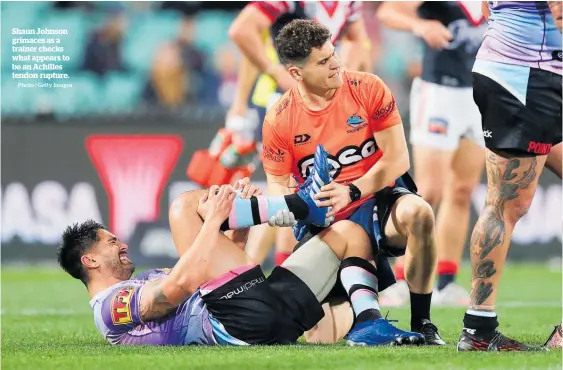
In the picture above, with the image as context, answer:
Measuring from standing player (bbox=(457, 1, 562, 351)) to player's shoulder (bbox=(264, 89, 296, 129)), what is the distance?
1.16 m

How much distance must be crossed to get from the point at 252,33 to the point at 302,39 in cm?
313

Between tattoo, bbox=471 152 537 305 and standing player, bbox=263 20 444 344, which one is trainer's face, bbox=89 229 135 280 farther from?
tattoo, bbox=471 152 537 305

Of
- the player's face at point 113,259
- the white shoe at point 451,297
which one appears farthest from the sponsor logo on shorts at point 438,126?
the player's face at point 113,259

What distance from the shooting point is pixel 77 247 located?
5.64 metres

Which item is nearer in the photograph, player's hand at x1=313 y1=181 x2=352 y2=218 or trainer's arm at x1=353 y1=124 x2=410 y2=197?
player's hand at x1=313 y1=181 x2=352 y2=218

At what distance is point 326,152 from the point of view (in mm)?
5332

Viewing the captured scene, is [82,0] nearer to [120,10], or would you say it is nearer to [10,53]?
[120,10]

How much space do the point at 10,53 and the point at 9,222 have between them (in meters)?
2.20

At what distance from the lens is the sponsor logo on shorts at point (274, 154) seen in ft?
18.8

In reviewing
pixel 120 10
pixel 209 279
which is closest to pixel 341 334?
pixel 209 279

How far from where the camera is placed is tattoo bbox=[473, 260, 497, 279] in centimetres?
484

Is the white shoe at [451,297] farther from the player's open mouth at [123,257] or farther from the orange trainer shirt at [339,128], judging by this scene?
the player's open mouth at [123,257]

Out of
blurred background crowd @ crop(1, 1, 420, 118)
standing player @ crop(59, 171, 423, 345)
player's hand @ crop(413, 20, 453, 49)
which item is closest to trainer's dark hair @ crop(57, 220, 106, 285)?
standing player @ crop(59, 171, 423, 345)

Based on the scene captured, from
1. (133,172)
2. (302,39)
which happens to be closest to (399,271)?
(302,39)
